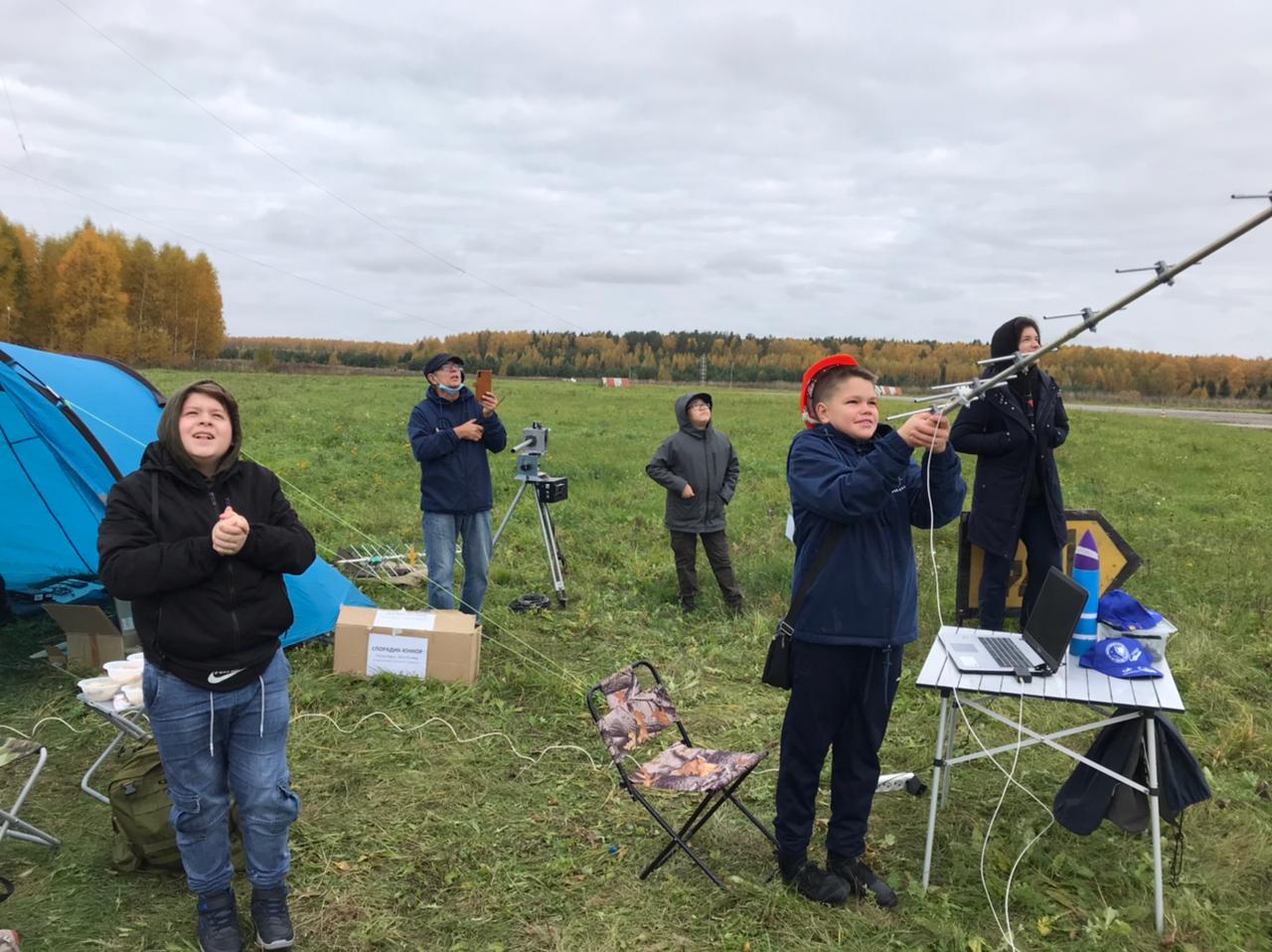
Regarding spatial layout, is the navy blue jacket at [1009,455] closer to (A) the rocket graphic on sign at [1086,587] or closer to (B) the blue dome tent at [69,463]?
(A) the rocket graphic on sign at [1086,587]

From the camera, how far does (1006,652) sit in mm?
3467

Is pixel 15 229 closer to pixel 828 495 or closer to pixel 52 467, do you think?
pixel 52 467

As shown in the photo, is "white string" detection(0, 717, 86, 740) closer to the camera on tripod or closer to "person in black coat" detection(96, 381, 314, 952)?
"person in black coat" detection(96, 381, 314, 952)

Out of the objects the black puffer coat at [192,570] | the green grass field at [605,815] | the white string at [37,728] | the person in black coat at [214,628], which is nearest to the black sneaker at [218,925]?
the person in black coat at [214,628]

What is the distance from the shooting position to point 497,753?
4.68 m

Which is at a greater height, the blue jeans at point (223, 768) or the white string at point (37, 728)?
the blue jeans at point (223, 768)

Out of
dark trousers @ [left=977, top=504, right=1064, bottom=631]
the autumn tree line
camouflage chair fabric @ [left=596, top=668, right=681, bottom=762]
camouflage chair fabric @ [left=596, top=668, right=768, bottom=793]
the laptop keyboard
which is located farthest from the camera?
the autumn tree line

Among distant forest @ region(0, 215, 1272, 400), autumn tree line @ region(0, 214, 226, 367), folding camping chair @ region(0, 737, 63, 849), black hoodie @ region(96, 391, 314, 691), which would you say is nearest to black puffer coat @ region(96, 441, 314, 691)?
black hoodie @ region(96, 391, 314, 691)

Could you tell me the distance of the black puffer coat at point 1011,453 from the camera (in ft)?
16.5

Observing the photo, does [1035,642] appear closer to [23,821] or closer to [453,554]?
[453,554]

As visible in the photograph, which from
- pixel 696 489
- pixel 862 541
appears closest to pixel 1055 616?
pixel 862 541

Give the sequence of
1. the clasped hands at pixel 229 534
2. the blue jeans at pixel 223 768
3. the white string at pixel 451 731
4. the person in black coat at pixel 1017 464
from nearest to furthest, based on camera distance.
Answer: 1. the clasped hands at pixel 229 534
2. the blue jeans at pixel 223 768
3. the white string at pixel 451 731
4. the person in black coat at pixel 1017 464

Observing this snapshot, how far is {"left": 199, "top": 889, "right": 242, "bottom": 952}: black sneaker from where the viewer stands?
2.98 metres

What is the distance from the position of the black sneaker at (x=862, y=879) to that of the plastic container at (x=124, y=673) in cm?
329
